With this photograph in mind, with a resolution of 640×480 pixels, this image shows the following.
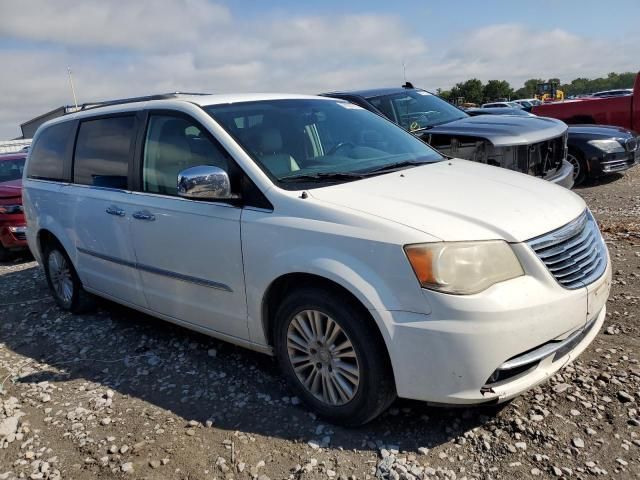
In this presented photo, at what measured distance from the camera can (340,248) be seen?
8.95 ft

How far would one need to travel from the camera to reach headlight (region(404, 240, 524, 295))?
98.4 inches

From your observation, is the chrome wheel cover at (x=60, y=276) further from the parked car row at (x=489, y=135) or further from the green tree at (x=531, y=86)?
the green tree at (x=531, y=86)

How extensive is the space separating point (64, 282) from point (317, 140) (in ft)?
10.0

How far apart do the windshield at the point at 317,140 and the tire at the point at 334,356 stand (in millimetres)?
737

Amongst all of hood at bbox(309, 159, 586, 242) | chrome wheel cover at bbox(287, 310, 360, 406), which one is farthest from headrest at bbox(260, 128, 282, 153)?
chrome wheel cover at bbox(287, 310, 360, 406)

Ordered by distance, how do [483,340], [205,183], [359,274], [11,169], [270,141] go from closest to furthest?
[483,340] → [359,274] → [205,183] → [270,141] → [11,169]

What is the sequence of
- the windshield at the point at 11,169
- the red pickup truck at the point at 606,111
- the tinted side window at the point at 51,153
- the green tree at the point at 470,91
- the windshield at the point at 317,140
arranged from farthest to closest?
the green tree at the point at 470,91 < the red pickup truck at the point at 606,111 < the windshield at the point at 11,169 < the tinted side window at the point at 51,153 < the windshield at the point at 317,140

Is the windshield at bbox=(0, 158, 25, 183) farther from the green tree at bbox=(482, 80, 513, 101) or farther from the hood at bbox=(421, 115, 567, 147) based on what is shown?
the green tree at bbox=(482, 80, 513, 101)

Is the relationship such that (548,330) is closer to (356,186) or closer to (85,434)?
(356,186)

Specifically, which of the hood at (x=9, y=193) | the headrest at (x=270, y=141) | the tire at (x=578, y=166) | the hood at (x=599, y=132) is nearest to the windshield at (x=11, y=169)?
the hood at (x=9, y=193)

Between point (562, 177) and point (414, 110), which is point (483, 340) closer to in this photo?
point (562, 177)

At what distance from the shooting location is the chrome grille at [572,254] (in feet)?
8.80

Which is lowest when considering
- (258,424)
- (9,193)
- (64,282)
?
(258,424)

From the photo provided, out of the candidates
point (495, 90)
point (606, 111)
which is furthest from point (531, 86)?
point (606, 111)
